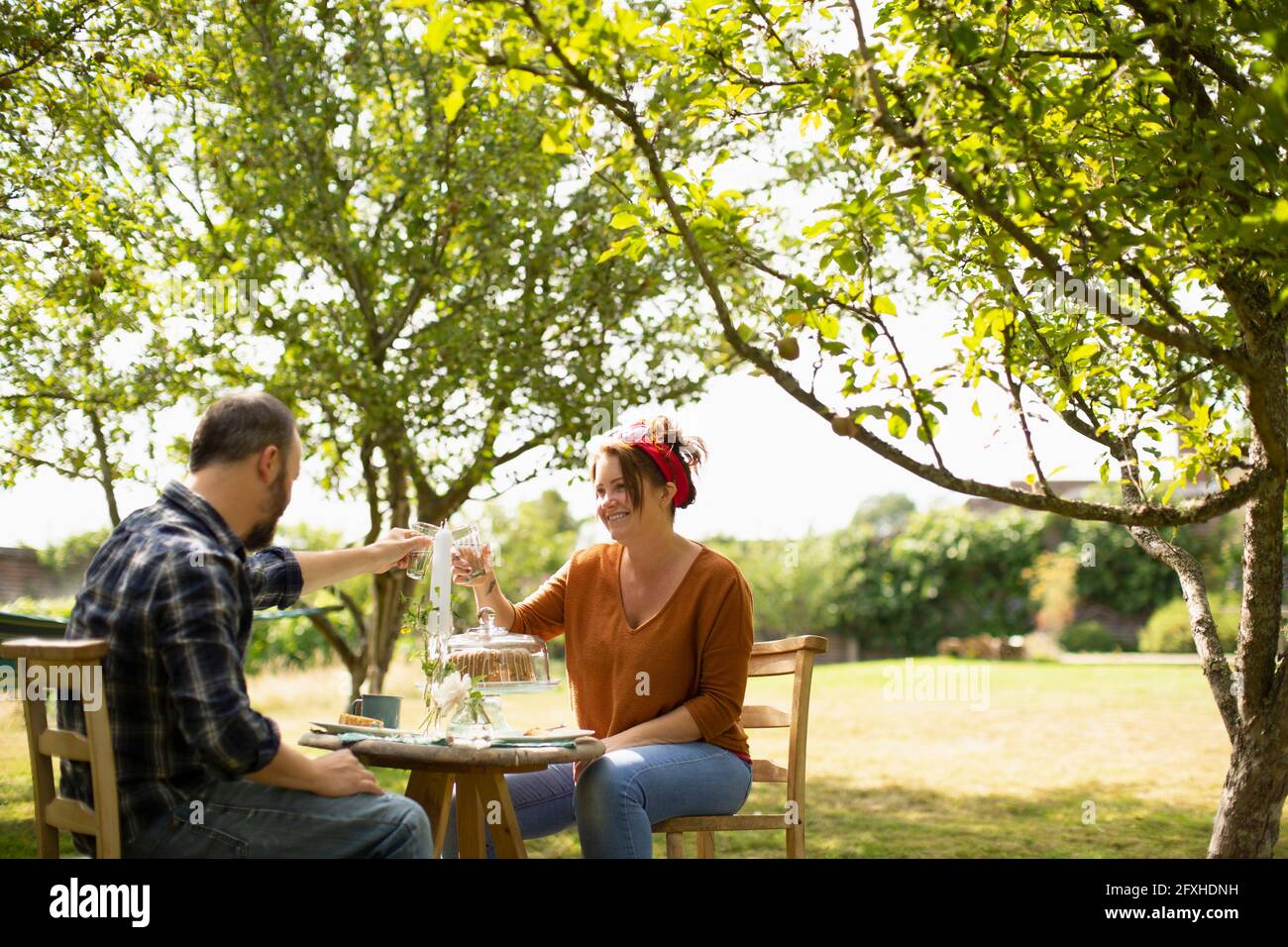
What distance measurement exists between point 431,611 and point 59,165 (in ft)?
12.5

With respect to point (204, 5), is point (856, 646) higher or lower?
lower

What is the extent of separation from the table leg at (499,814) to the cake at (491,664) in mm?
224

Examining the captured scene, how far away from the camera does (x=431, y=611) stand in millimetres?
2768

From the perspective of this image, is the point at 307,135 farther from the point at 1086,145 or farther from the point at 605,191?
the point at 1086,145

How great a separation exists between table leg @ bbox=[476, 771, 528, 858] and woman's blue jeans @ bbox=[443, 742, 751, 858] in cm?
12

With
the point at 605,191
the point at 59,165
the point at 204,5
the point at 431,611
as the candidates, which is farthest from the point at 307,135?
the point at 431,611

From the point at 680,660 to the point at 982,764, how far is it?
249 inches

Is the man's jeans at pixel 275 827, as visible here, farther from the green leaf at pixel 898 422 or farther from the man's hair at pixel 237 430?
the green leaf at pixel 898 422

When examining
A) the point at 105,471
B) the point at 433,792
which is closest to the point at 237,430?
the point at 433,792

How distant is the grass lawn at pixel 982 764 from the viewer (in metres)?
6.02

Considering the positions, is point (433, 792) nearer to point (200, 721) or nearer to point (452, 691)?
point (452, 691)

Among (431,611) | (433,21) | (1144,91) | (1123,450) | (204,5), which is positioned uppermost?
(204,5)

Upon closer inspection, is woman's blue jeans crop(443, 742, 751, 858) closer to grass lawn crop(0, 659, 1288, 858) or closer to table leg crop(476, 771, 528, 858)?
table leg crop(476, 771, 528, 858)
